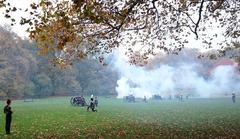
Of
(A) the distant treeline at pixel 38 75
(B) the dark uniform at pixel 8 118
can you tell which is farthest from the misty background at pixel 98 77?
(B) the dark uniform at pixel 8 118

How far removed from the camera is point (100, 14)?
17.0 m

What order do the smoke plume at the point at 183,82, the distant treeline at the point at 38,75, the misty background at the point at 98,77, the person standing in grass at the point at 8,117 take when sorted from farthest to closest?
1. the smoke plume at the point at 183,82
2. the misty background at the point at 98,77
3. the distant treeline at the point at 38,75
4. the person standing in grass at the point at 8,117

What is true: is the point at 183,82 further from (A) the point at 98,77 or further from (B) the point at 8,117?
(B) the point at 8,117

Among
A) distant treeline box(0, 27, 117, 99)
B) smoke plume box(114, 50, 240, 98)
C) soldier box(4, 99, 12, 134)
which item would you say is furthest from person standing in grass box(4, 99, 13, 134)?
smoke plume box(114, 50, 240, 98)

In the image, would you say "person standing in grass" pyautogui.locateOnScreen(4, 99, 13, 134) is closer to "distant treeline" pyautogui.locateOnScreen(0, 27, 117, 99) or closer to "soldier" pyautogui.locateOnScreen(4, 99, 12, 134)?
"soldier" pyautogui.locateOnScreen(4, 99, 12, 134)

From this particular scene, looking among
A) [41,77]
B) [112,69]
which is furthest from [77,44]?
[112,69]

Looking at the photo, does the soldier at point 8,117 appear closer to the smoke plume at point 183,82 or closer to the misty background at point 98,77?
the misty background at point 98,77

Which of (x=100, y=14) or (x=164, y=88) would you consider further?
(x=164, y=88)

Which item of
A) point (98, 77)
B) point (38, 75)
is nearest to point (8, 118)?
point (38, 75)

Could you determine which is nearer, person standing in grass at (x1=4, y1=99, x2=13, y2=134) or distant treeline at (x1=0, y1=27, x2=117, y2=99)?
person standing in grass at (x1=4, y1=99, x2=13, y2=134)

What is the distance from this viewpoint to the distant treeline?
7718 cm

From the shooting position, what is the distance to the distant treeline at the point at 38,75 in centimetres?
→ 7718

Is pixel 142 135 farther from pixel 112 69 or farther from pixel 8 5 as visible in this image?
pixel 112 69

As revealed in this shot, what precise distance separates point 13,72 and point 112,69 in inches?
1477
